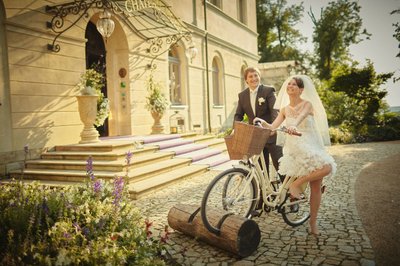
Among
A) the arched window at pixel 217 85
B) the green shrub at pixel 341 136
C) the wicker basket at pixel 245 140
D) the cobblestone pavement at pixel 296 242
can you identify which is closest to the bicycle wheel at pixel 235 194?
the wicker basket at pixel 245 140

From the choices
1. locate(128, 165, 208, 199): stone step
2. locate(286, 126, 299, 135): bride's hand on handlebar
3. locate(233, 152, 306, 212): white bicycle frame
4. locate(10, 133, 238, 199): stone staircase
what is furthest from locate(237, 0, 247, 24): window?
locate(286, 126, 299, 135): bride's hand on handlebar

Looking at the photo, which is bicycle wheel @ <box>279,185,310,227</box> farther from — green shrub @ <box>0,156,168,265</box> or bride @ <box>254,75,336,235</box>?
green shrub @ <box>0,156,168,265</box>

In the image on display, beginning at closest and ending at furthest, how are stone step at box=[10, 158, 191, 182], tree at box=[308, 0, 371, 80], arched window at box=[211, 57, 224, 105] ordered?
stone step at box=[10, 158, 191, 182] → arched window at box=[211, 57, 224, 105] → tree at box=[308, 0, 371, 80]

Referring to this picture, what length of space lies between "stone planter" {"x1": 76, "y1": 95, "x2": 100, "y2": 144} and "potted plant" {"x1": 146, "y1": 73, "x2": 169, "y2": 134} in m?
2.89

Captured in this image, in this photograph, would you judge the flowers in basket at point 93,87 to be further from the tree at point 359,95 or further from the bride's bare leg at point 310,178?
the tree at point 359,95

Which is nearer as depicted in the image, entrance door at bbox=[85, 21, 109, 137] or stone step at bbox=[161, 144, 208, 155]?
stone step at bbox=[161, 144, 208, 155]

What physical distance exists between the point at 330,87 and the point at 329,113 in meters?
1.88

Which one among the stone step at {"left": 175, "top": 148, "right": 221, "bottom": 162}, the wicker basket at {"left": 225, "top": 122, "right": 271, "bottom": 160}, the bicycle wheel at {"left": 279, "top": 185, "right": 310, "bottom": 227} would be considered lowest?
the bicycle wheel at {"left": 279, "top": 185, "right": 310, "bottom": 227}

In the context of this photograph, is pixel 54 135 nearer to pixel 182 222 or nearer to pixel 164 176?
pixel 164 176

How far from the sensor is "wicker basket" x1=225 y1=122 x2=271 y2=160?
10.6 ft

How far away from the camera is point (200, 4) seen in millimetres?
14148

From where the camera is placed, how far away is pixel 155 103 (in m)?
10.2

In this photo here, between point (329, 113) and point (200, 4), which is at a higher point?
point (200, 4)

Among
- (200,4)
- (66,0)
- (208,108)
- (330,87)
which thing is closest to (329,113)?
(330,87)
